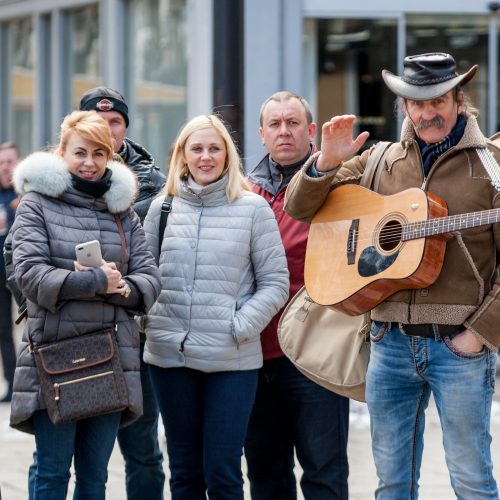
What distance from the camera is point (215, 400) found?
473 centimetres

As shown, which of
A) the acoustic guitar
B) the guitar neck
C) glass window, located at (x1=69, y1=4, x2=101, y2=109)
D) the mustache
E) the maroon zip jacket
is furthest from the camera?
glass window, located at (x1=69, y1=4, x2=101, y2=109)

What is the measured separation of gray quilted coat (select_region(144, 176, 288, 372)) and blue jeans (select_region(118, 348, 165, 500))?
51 centimetres

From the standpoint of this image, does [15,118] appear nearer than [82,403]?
No

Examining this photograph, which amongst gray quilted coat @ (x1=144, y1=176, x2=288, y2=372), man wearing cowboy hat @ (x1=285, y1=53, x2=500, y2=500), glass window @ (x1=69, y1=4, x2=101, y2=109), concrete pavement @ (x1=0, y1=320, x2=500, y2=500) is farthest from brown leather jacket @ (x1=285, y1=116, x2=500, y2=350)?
glass window @ (x1=69, y1=4, x2=101, y2=109)

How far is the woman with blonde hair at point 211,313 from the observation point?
4.71 m

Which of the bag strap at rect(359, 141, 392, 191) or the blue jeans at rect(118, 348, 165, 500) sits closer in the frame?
the bag strap at rect(359, 141, 392, 191)

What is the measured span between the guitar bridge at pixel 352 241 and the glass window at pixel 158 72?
8014 mm

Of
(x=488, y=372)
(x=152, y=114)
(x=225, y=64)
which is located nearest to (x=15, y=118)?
(x=152, y=114)

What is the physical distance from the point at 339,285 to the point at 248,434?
1.06m

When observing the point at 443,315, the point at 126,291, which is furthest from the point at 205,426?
the point at 443,315

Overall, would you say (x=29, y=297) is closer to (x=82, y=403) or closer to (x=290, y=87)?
(x=82, y=403)

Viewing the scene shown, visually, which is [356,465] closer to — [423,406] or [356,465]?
[356,465]

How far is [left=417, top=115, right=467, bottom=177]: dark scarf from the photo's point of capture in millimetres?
4242

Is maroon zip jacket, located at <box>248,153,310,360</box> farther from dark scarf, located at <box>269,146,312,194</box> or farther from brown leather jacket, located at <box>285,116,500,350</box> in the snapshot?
brown leather jacket, located at <box>285,116,500,350</box>
